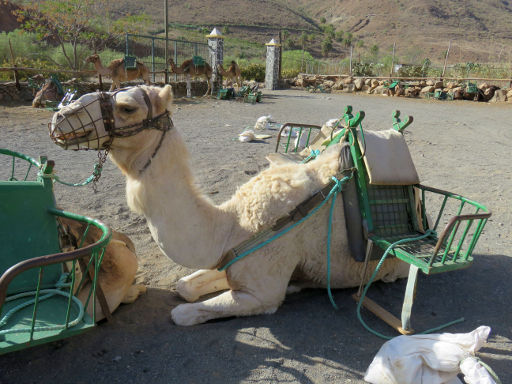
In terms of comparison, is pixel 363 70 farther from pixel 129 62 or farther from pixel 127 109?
pixel 127 109

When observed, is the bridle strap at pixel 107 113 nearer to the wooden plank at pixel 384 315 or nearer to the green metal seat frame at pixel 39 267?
the green metal seat frame at pixel 39 267

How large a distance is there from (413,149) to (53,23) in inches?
725

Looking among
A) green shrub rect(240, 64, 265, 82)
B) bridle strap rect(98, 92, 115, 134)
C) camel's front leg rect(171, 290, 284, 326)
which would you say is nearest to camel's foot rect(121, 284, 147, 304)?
camel's front leg rect(171, 290, 284, 326)

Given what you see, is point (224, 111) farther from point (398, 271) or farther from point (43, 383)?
point (43, 383)

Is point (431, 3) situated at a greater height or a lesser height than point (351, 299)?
greater

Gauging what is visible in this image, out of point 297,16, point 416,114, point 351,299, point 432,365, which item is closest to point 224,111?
point 416,114

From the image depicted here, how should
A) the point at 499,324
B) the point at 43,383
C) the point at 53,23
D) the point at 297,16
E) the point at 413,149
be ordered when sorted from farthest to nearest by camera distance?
1. the point at 297,16
2. the point at 53,23
3. the point at 413,149
4. the point at 499,324
5. the point at 43,383

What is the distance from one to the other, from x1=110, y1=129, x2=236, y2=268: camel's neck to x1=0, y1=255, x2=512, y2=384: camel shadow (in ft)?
1.74

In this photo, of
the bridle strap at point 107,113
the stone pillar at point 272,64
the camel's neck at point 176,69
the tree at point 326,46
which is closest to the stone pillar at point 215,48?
the camel's neck at point 176,69

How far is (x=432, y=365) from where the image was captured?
2111 mm

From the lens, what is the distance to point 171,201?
2518 mm

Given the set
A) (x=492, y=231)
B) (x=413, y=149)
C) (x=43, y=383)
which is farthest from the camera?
(x=413, y=149)

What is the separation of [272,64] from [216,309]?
26.7 m

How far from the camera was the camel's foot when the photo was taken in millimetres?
2945
